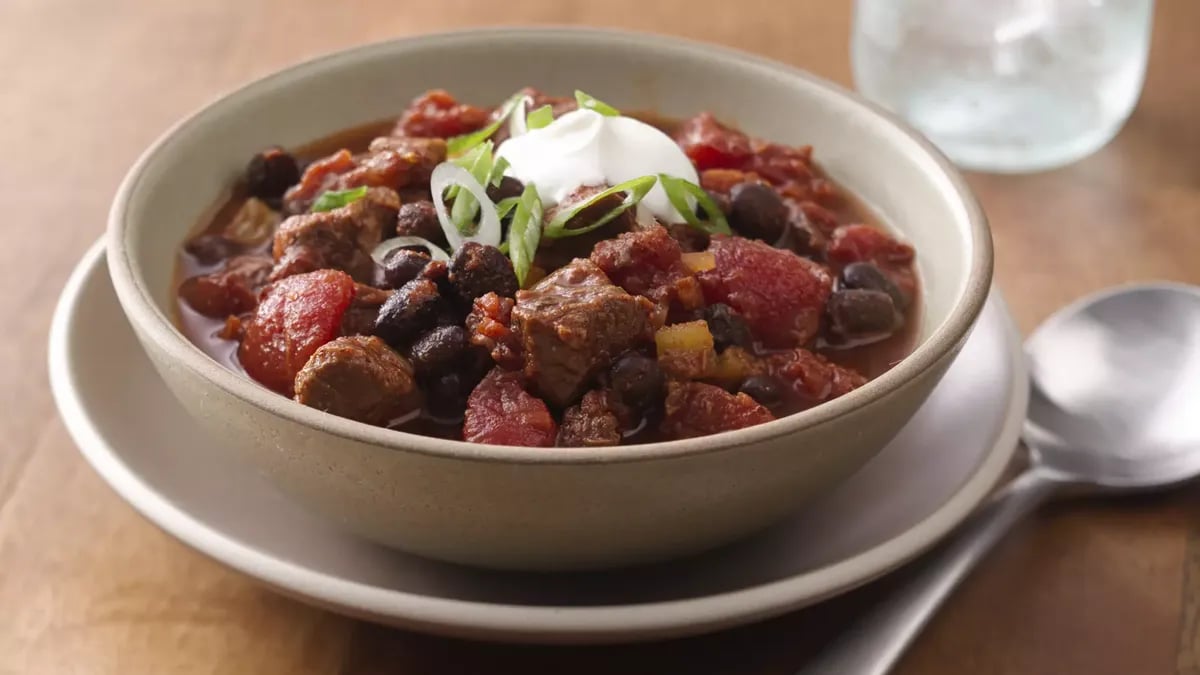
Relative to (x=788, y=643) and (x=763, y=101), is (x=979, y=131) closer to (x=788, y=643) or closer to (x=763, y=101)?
(x=763, y=101)

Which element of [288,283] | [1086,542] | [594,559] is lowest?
[1086,542]

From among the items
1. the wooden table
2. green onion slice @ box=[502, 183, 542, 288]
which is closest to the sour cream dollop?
green onion slice @ box=[502, 183, 542, 288]

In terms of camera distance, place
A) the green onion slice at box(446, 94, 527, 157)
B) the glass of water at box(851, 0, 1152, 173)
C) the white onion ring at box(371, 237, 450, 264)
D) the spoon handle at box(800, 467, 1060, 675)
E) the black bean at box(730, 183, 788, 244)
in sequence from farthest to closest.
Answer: the glass of water at box(851, 0, 1152, 173) < the green onion slice at box(446, 94, 527, 157) < the black bean at box(730, 183, 788, 244) < the white onion ring at box(371, 237, 450, 264) < the spoon handle at box(800, 467, 1060, 675)

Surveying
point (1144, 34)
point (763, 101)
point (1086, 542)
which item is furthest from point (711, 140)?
point (1144, 34)

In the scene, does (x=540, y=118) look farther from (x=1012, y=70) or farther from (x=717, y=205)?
(x=1012, y=70)

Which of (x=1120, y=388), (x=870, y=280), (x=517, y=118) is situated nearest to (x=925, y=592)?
(x=870, y=280)

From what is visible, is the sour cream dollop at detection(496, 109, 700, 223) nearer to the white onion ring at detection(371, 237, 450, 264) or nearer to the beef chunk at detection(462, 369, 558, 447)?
the white onion ring at detection(371, 237, 450, 264)
